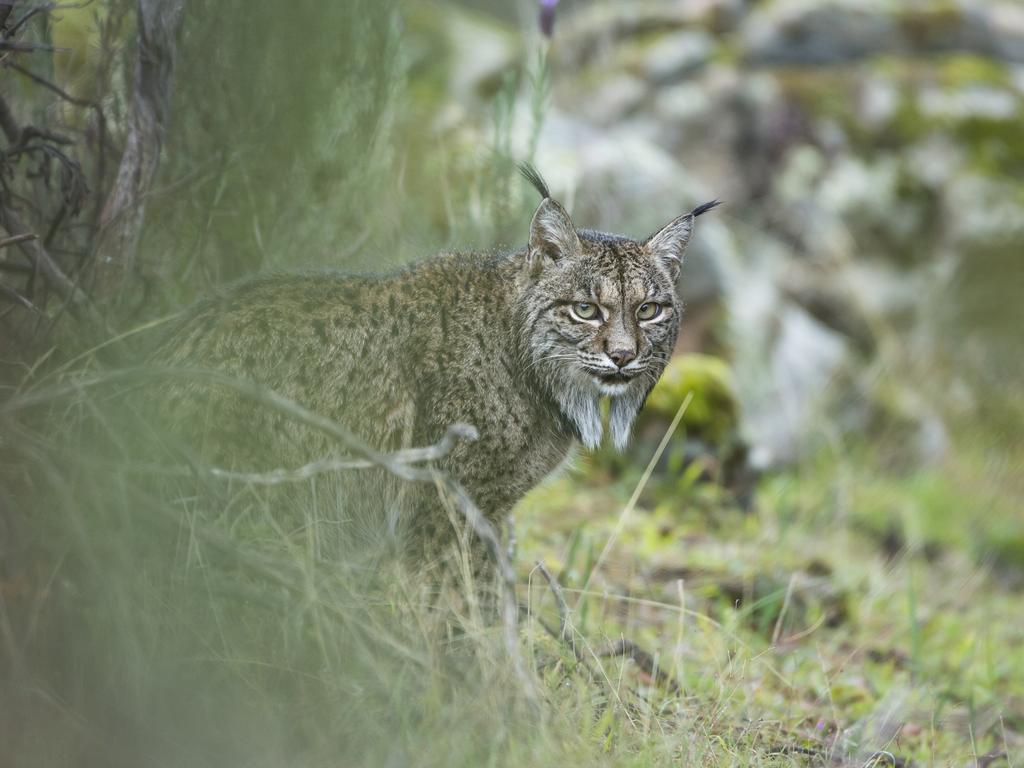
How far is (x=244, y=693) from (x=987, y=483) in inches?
275

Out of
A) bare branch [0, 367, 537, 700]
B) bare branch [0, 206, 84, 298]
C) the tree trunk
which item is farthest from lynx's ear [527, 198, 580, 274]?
→ bare branch [0, 206, 84, 298]

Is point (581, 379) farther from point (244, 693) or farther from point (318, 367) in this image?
point (244, 693)

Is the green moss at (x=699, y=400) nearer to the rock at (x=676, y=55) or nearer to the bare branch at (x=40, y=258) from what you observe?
the bare branch at (x=40, y=258)

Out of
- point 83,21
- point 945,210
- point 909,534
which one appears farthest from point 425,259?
point 945,210

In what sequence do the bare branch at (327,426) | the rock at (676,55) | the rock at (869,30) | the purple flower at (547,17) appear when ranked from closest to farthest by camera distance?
the bare branch at (327,426) → the purple flower at (547,17) → the rock at (676,55) → the rock at (869,30)

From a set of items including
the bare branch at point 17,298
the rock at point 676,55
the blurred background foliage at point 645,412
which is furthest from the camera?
the rock at point 676,55

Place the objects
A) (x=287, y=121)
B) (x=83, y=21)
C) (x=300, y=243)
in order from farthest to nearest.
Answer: (x=83, y=21)
(x=300, y=243)
(x=287, y=121)

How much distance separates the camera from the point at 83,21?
17.0 ft

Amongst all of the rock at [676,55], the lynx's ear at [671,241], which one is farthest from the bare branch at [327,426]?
the rock at [676,55]

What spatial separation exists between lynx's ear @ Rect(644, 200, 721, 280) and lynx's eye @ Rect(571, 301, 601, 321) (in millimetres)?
355

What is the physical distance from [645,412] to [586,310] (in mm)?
2914

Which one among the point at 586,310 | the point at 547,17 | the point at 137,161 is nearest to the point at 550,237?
the point at 586,310

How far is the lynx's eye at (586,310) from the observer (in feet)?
12.5

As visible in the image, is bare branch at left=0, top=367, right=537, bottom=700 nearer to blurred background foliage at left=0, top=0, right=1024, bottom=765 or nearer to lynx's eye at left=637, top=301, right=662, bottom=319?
blurred background foliage at left=0, top=0, right=1024, bottom=765
